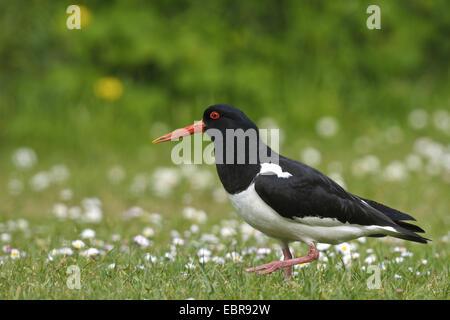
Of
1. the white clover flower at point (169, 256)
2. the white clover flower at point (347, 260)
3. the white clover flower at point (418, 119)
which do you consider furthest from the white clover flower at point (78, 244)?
the white clover flower at point (418, 119)

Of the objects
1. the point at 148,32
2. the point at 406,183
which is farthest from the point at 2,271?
the point at 148,32

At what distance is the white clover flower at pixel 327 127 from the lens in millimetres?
9594

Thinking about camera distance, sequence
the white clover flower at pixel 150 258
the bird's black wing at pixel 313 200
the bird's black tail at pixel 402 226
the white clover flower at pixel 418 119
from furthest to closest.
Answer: the white clover flower at pixel 418 119 < the white clover flower at pixel 150 258 < the bird's black tail at pixel 402 226 < the bird's black wing at pixel 313 200

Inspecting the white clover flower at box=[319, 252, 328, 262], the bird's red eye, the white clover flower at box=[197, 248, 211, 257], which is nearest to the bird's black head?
the bird's red eye

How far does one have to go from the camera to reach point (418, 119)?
9.93 metres

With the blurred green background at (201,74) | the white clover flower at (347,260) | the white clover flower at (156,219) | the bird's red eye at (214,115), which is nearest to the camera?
the bird's red eye at (214,115)

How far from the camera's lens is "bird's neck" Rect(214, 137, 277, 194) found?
13.2 feet

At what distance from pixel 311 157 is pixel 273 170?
184 inches

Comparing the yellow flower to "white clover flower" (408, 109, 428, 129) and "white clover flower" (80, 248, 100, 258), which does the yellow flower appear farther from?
"white clover flower" (80, 248, 100, 258)

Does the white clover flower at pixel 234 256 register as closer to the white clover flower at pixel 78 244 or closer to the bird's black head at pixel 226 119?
the bird's black head at pixel 226 119

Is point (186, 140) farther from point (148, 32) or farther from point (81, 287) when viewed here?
point (81, 287)

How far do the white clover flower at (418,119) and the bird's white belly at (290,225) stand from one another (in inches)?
240

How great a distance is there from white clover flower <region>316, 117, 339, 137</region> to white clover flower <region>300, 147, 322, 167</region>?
2.68 feet

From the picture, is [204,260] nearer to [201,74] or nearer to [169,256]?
[169,256]
